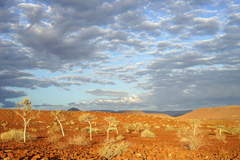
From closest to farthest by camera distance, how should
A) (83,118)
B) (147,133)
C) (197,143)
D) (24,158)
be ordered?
(24,158)
(197,143)
(83,118)
(147,133)

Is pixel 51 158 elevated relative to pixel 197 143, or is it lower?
elevated

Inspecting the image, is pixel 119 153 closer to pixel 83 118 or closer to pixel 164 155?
pixel 164 155

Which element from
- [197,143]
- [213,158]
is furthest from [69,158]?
[197,143]

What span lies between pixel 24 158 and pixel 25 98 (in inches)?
303

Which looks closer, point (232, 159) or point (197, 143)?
point (232, 159)

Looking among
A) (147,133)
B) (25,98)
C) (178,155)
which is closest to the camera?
(178,155)

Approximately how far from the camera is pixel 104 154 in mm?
8562

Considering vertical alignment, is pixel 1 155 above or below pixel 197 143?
above

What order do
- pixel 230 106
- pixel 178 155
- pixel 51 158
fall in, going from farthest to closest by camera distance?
pixel 230 106 → pixel 178 155 → pixel 51 158

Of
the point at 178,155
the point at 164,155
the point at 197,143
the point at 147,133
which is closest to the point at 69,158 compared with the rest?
the point at 164,155

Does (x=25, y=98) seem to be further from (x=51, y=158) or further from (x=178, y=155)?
(x=178, y=155)

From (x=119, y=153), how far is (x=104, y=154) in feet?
3.12

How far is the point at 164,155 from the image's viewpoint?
344 inches

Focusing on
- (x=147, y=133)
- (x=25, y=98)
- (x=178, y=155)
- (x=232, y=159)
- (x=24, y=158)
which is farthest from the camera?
(x=147, y=133)
